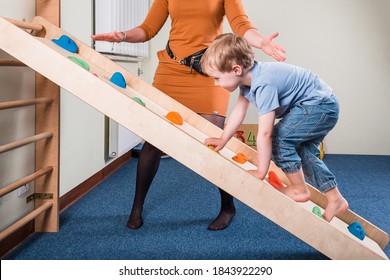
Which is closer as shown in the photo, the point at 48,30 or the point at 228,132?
the point at 228,132

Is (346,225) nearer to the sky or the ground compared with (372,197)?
nearer to the sky

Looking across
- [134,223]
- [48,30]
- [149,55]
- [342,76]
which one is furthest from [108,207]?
[342,76]

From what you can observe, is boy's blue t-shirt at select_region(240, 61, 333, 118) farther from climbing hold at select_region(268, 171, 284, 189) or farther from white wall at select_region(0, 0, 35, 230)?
white wall at select_region(0, 0, 35, 230)

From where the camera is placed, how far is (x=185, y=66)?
199 cm

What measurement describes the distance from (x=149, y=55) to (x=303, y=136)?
3023mm

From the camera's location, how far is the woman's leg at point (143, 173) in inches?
78.5

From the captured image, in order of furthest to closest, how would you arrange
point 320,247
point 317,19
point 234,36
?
point 317,19 < point 234,36 < point 320,247

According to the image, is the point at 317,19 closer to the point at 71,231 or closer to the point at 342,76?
the point at 342,76

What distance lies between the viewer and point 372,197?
2.77m

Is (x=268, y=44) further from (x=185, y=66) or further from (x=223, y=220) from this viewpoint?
(x=223, y=220)

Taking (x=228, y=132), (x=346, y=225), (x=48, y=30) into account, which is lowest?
(x=346, y=225)

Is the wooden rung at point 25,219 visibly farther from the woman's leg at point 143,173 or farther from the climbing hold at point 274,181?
the climbing hold at point 274,181

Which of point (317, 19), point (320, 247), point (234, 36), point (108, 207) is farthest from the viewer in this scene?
point (317, 19)

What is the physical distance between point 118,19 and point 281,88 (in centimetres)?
191
